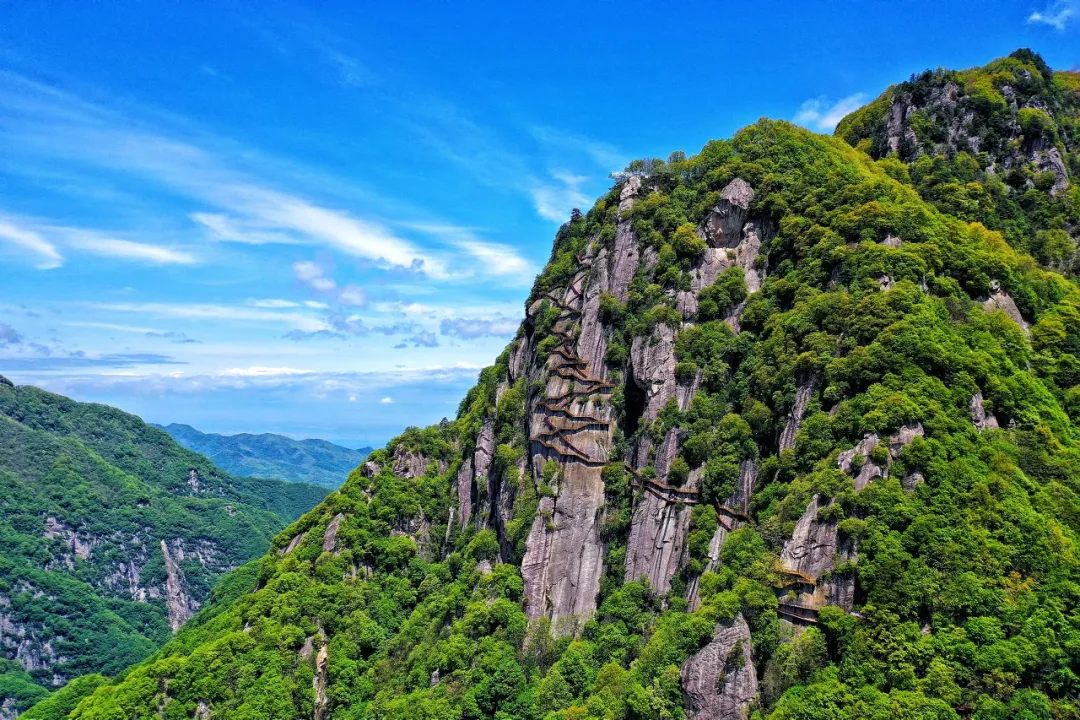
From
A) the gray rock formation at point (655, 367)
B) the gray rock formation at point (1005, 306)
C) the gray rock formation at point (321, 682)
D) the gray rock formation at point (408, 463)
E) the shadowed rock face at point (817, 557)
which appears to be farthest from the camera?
the gray rock formation at point (408, 463)

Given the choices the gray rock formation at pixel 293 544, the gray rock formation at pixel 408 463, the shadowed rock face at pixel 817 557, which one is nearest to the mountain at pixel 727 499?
the shadowed rock face at pixel 817 557

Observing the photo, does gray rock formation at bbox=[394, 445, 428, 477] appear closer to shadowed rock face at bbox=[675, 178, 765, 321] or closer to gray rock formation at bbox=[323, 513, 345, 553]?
gray rock formation at bbox=[323, 513, 345, 553]

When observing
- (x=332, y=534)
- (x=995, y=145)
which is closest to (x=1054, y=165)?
(x=995, y=145)

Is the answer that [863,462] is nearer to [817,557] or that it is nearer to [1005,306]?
[817,557]

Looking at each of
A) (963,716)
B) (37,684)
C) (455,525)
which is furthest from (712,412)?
(37,684)

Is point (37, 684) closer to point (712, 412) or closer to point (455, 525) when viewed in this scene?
point (455, 525)

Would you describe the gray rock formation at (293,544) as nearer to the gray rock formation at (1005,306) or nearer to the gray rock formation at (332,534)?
the gray rock formation at (332,534)

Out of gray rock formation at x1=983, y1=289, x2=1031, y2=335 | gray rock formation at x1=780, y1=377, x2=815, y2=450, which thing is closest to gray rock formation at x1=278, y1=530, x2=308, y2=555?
gray rock formation at x1=780, y1=377, x2=815, y2=450
